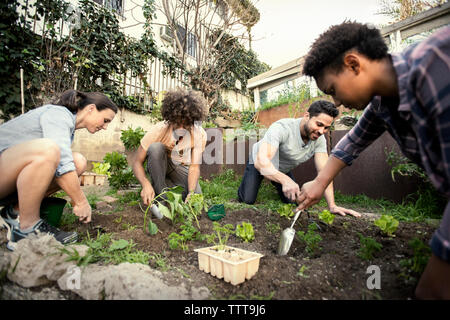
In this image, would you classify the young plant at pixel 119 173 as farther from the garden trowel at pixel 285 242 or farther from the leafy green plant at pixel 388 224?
the leafy green plant at pixel 388 224

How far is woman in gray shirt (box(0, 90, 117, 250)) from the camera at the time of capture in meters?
1.47

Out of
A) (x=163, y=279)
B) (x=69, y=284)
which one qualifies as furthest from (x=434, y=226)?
(x=69, y=284)

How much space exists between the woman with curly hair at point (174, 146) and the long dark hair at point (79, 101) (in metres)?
0.59

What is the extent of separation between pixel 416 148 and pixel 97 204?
2.76 metres

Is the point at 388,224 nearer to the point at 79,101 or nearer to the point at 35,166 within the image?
the point at 35,166

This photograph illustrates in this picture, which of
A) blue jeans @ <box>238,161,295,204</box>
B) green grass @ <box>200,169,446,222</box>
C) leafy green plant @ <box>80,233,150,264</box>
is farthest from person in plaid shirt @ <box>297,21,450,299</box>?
blue jeans @ <box>238,161,295,204</box>

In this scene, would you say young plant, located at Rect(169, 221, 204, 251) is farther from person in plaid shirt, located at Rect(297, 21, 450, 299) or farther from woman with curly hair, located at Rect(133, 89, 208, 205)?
person in plaid shirt, located at Rect(297, 21, 450, 299)

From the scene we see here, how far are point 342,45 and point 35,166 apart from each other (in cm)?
182

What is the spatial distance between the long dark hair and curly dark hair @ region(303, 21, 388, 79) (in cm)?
166

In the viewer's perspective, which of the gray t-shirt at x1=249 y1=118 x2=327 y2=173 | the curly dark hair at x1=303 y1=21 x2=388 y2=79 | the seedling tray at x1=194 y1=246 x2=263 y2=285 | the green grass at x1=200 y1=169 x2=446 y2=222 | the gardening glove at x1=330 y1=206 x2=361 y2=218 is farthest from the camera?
the gray t-shirt at x1=249 y1=118 x2=327 y2=173

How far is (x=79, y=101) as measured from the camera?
6.36 ft

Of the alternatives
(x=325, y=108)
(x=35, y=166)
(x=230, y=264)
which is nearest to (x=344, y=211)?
(x=325, y=108)
